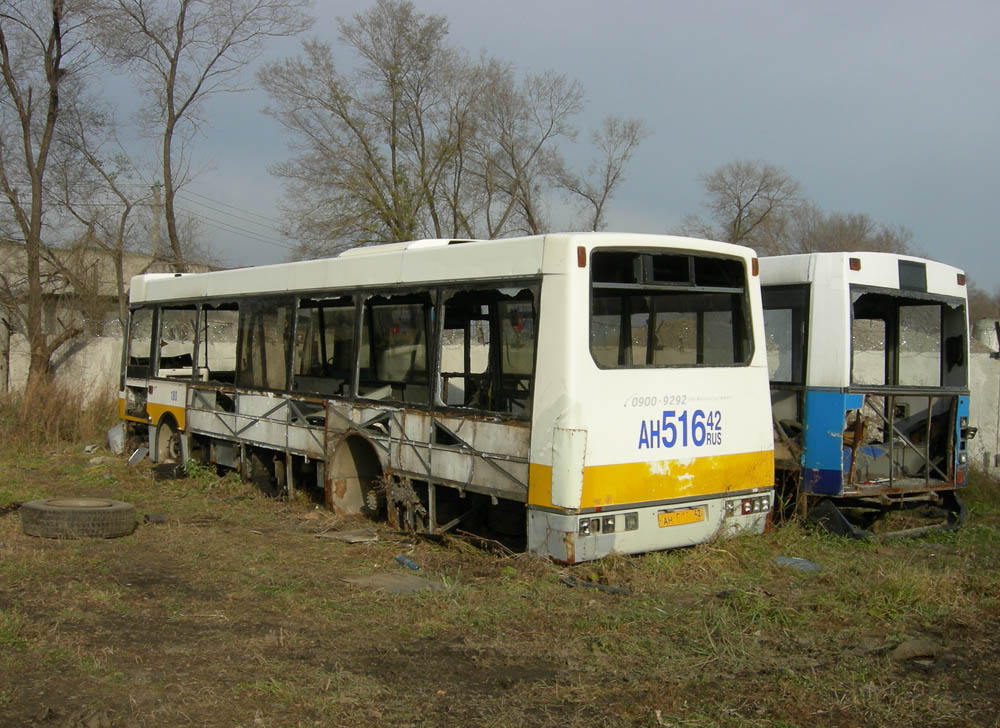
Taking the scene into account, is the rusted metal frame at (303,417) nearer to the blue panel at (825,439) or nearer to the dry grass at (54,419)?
the blue panel at (825,439)

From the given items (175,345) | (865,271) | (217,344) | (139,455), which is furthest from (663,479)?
(139,455)

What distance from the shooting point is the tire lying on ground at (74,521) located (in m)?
A: 8.29

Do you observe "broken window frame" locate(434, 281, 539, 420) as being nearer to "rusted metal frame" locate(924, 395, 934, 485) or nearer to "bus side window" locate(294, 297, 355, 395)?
"bus side window" locate(294, 297, 355, 395)

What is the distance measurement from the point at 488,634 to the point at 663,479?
207cm

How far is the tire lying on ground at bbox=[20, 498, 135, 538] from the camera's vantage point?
8.29 meters

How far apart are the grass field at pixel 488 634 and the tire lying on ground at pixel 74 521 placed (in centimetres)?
14

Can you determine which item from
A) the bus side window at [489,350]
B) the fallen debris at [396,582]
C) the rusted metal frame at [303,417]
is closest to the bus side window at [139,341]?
the rusted metal frame at [303,417]

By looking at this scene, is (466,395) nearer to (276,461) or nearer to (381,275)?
(381,275)

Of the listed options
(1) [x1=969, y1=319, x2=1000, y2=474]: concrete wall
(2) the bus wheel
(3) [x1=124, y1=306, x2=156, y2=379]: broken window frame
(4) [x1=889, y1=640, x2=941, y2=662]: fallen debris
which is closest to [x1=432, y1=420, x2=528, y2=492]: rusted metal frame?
(4) [x1=889, y1=640, x2=941, y2=662]: fallen debris

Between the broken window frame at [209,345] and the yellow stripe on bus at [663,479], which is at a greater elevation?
the broken window frame at [209,345]

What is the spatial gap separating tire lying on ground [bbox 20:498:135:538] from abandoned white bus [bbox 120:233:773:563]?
196cm

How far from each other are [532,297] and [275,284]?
14.5 feet

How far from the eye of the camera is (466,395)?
804 centimetres

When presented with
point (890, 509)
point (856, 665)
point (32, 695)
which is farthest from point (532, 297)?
point (890, 509)
